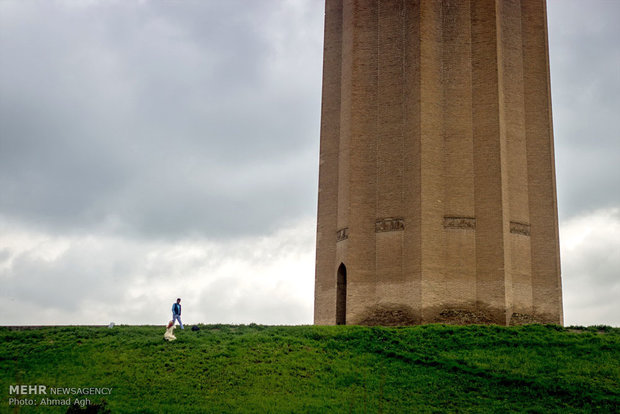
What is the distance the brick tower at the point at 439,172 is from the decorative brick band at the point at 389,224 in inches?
1.2

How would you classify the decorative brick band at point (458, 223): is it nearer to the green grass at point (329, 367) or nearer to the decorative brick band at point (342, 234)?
the decorative brick band at point (342, 234)

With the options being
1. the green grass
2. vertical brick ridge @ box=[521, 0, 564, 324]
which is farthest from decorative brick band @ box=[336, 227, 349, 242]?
vertical brick ridge @ box=[521, 0, 564, 324]

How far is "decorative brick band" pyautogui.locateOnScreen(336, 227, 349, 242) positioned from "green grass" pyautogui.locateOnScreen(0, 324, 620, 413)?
138 inches

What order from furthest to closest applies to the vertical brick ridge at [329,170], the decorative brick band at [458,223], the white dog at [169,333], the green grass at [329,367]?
the vertical brick ridge at [329,170], the decorative brick band at [458,223], the white dog at [169,333], the green grass at [329,367]

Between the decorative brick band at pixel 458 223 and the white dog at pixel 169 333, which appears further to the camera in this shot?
the decorative brick band at pixel 458 223

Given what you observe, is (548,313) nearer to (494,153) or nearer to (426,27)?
(494,153)

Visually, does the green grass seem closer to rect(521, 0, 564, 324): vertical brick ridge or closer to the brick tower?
the brick tower

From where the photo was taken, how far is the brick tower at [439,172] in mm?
18609

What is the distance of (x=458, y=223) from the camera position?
1902cm

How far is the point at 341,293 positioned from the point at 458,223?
3.63 meters

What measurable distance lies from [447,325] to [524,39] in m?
9.35

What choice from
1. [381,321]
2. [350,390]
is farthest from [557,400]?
[381,321]

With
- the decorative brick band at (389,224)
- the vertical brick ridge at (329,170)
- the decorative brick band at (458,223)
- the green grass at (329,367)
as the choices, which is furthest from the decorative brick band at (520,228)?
the vertical brick ridge at (329,170)

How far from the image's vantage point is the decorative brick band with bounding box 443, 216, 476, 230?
62.3 ft
